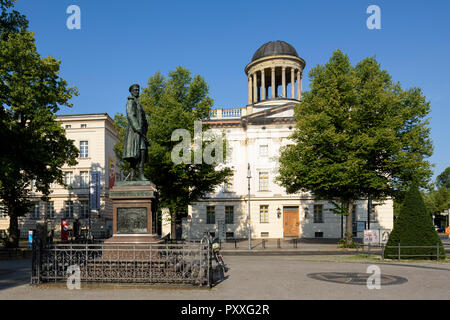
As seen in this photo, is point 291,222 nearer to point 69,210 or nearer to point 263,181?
point 263,181

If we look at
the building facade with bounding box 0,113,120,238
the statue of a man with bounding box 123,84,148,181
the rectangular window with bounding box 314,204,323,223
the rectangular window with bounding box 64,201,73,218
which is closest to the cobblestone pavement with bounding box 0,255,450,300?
the statue of a man with bounding box 123,84,148,181

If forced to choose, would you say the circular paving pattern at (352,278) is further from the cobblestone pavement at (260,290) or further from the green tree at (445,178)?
the green tree at (445,178)

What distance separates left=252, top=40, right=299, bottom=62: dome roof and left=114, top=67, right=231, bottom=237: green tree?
21.6 m

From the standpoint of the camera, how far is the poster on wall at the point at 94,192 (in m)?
39.7

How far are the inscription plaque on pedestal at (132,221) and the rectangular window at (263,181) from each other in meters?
32.5

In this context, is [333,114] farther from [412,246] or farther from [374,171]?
[412,246]

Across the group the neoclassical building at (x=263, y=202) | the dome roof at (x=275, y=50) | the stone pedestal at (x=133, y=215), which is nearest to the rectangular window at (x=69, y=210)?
the neoclassical building at (x=263, y=202)

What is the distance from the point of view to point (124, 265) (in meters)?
10.4

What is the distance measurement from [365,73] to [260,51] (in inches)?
991

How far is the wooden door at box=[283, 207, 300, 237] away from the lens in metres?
42.2

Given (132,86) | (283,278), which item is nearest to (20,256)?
(132,86)

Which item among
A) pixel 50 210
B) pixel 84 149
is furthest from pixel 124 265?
→ pixel 50 210

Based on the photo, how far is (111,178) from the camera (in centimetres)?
4372

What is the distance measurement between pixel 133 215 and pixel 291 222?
33.5m
